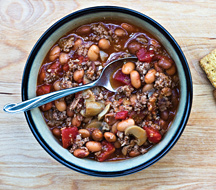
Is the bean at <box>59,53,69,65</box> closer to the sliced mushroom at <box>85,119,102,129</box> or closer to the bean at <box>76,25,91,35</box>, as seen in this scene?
the bean at <box>76,25,91,35</box>

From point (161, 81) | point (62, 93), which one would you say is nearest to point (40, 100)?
point (62, 93)

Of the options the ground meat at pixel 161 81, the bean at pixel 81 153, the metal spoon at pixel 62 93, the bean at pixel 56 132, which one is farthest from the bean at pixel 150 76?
the bean at pixel 56 132

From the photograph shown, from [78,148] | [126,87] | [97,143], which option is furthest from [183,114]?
[78,148]

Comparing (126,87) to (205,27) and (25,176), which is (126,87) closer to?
(205,27)

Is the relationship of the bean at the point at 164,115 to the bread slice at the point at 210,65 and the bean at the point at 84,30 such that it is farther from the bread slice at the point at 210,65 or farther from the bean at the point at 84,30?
the bean at the point at 84,30

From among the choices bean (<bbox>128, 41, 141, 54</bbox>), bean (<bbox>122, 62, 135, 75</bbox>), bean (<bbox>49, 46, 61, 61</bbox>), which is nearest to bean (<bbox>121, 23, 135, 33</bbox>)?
bean (<bbox>128, 41, 141, 54</bbox>)

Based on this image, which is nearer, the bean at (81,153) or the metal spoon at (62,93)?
the metal spoon at (62,93)
